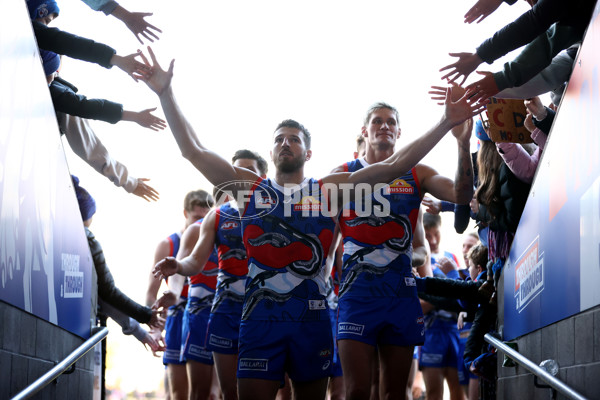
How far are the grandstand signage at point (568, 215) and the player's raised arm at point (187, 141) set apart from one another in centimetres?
165

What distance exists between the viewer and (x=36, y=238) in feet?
11.6

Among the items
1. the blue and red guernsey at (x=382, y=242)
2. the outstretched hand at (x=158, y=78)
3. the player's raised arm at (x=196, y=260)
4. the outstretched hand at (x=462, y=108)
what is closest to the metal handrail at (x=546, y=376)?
the blue and red guernsey at (x=382, y=242)

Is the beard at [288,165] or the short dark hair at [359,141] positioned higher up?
the short dark hair at [359,141]

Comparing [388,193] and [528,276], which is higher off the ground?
[388,193]

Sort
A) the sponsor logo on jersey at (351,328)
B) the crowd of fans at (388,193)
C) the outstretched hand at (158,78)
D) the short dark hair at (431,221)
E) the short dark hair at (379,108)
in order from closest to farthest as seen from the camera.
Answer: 1. the crowd of fans at (388,193)
2. the outstretched hand at (158,78)
3. the sponsor logo on jersey at (351,328)
4. the short dark hair at (379,108)
5. the short dark hair at (431,221)

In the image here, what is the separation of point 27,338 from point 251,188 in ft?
5.17

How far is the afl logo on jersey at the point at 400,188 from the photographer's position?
508 cm

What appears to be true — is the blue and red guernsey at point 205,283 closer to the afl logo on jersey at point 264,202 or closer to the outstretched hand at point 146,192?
the outstretched hand at point 146,192


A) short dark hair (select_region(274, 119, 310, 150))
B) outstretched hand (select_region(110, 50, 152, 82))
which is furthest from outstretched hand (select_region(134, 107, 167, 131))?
short dark hair (select_region(274, 119, 310, 150))

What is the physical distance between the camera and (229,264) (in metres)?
6.05

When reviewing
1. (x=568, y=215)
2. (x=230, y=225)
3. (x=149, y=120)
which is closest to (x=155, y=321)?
(x=230, y=225)

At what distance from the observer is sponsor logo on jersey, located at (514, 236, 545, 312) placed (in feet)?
12.3

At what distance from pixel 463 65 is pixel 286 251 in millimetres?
1392

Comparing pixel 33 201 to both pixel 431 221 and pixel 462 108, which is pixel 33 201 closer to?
pixel 462 108
